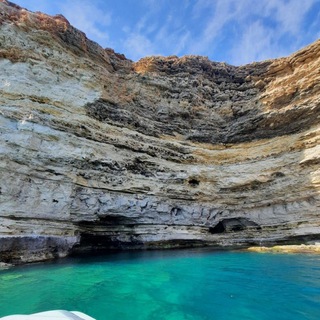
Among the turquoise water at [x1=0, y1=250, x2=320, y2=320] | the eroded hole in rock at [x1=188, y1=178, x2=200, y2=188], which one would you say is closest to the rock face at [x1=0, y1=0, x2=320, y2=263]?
the eroded hole in rock at [x1=188, y1=178, x2=200, y2=188]

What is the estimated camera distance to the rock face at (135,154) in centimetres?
1598

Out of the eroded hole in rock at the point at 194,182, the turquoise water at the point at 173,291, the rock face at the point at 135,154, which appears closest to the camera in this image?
the turquoise water at the point at 173,291

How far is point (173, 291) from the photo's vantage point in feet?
25.6

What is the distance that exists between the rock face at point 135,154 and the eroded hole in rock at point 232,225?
10 cm

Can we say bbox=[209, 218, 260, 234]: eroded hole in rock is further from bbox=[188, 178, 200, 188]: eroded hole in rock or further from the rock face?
bbox=[188, 178, 200, 188]: eroded hole in rock

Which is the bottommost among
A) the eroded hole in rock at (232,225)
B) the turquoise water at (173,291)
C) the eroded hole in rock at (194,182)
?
the turquoise water at (173,291)

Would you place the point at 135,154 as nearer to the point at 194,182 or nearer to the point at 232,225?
the point at 194,182

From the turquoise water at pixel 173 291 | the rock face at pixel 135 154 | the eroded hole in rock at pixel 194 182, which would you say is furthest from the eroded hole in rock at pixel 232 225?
the turquoise water at pixel 173 291

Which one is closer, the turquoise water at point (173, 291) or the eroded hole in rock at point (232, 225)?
the turquoise water at point (173, 291)

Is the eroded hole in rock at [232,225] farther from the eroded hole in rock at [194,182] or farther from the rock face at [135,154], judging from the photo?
→ the eroded hole in rock at [194,182]

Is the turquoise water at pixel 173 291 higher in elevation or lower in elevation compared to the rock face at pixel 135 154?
lower

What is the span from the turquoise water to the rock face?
17.7 feet

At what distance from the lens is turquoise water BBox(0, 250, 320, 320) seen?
19.4 ft

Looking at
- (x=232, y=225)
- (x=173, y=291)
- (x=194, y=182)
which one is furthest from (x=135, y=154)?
(x=173, y=291)
